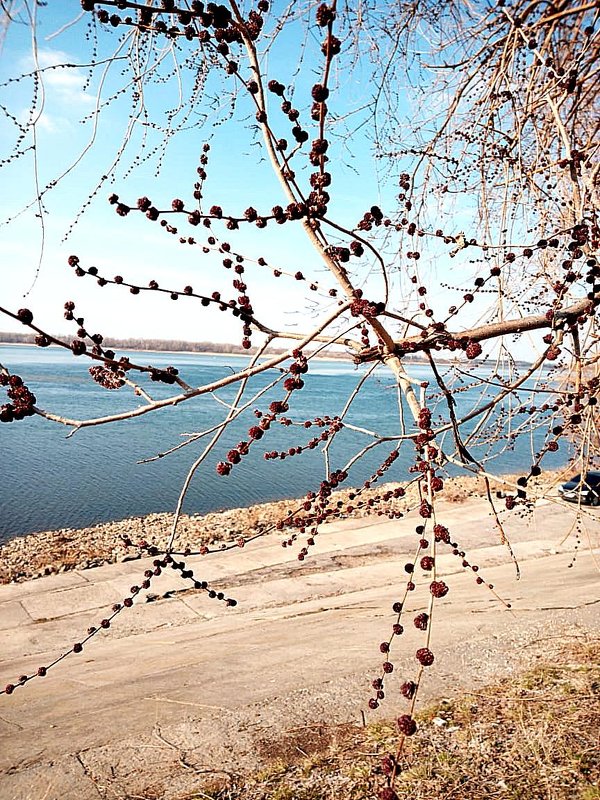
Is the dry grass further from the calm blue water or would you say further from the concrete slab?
the calm blue water

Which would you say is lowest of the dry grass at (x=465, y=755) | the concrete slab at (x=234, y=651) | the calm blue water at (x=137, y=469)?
the calm blue water at (x=137, y=469)

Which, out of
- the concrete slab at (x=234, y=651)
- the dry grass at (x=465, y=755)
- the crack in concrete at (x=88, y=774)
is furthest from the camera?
the concrete slab at (x=234, y=651)

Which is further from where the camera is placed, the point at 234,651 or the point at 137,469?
the point at 137,469

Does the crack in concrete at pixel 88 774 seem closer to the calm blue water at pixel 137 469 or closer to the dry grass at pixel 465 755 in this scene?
the dry grass at pixel 465 755

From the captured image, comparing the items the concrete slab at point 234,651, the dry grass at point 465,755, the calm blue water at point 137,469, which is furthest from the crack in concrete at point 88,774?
the calm blue water at point 137,469

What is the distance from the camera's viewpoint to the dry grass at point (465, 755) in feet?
10.8

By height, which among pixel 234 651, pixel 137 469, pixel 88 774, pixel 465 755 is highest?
pixel 465 755

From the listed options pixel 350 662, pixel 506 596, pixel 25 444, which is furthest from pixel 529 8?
pixel 25 444

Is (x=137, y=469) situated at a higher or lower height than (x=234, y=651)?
lower

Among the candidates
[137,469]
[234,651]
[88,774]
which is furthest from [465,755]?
[137,469]

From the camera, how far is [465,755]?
3580mm

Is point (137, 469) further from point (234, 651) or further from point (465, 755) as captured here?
point (465, 755)

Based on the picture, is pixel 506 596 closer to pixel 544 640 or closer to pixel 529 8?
pixel 544 640

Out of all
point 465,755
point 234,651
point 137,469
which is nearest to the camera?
point 465,755
